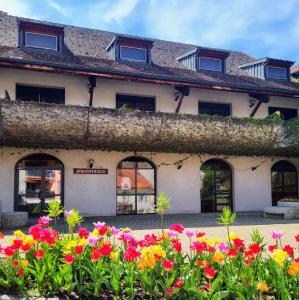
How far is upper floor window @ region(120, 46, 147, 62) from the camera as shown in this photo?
706 inches

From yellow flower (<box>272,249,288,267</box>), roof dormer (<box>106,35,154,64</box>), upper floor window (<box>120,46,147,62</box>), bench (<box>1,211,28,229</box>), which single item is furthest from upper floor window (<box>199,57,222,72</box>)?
yellow flower (<box>272,249,288,267</box>)

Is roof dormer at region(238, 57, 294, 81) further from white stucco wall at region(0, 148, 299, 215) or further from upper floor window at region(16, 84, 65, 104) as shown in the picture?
upper floor window at region(16, 84, 65, 104)

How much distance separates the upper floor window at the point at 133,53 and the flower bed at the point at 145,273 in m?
13.8

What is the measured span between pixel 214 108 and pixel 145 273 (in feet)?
47.5

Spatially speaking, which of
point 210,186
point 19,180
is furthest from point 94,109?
point 210,186

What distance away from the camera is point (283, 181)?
19469mm

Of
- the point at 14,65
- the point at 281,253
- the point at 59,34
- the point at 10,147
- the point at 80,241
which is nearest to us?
the point at 281,253

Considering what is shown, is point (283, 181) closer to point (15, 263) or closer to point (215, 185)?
point (215, 185)

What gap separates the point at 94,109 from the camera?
1427 centimetres

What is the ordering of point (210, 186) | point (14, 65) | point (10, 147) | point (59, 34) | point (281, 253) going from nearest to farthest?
point (281, 253)
point (14, 65)
point (10, 147)
point (59, 34)
point (210, 186)

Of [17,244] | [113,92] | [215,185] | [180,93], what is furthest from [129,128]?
[17,244]

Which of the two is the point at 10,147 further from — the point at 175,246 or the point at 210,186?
the point at 175,246

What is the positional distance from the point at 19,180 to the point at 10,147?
4.52 ft

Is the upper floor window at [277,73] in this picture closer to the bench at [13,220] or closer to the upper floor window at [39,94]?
the upper floor window at [39,94]
